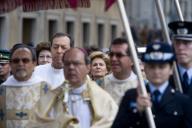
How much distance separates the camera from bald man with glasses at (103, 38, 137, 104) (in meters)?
9.93

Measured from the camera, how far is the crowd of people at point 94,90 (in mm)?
7520

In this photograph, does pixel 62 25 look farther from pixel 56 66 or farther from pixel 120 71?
pixel 120 71

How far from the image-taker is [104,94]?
9.05m

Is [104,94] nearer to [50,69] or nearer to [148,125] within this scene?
[148,125]

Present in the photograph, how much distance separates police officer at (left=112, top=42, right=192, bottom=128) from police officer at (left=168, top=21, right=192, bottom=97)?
712 millimetres

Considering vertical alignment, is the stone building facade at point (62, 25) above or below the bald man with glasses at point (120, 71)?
above

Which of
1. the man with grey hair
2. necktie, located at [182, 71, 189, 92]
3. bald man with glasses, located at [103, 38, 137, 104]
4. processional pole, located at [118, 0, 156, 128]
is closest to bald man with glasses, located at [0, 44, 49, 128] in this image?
bald man with glasses, located at [103, 38, 137, 104]

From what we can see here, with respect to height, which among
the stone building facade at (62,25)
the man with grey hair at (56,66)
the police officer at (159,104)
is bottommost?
the police officer at (159,104)

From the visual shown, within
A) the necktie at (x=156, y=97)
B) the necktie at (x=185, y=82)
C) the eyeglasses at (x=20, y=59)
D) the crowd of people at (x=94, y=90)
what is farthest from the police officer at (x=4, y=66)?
the necktie at (x=156, y=97)

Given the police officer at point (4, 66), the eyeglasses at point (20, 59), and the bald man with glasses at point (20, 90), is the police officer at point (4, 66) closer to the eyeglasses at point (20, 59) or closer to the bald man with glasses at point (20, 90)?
the bald man with glasses at point (20, 90)

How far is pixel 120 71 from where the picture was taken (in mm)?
10172

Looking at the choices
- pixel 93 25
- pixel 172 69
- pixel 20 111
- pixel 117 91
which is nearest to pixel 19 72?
pixel 20 111

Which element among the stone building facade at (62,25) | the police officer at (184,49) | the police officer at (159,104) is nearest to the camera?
the police officer at (159,104)

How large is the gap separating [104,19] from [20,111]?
1256 inches
